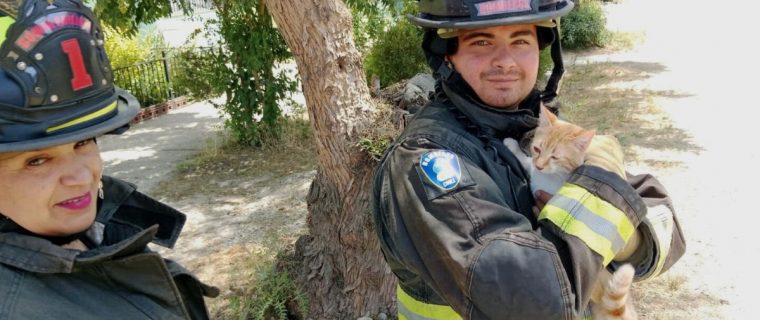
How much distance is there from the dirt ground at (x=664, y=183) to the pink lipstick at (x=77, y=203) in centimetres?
326

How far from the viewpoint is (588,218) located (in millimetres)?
1631

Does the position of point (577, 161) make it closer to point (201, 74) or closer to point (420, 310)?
point (420, 310)

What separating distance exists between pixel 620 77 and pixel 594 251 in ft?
40.3

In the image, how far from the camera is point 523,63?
78.2 inches

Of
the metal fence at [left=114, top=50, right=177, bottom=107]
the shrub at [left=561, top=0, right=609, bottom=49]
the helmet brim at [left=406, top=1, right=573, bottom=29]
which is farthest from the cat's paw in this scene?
the shrub at [left=561, top=0, right=609, bottom=49]

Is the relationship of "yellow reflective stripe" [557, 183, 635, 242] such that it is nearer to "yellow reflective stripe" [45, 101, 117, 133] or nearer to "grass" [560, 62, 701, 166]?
"yellow reflective stripe" [45, 101, 117, 133]

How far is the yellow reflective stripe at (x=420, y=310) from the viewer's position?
1.97 m

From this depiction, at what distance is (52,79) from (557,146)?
1509 mm

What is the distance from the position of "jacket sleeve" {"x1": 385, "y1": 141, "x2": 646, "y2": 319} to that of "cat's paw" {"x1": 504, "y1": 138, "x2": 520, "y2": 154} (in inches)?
11.4

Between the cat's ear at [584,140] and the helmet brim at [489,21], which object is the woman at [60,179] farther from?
the cat's ear at [584,140]

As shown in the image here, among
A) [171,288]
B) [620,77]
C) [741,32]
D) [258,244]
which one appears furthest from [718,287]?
[741,32]

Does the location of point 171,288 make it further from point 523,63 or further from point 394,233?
point 523,63

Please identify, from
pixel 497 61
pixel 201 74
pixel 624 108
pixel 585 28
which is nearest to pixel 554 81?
pixel 497 61

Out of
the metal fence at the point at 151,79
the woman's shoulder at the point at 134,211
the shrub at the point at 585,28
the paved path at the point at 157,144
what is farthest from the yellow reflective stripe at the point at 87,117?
the shrub at the point at 585,28
